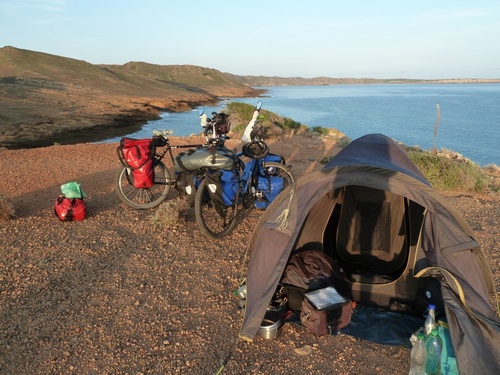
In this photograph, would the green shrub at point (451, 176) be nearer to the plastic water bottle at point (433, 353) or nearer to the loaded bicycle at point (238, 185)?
the loaded bicycle at point (238, 185)

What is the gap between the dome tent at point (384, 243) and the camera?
140 inches

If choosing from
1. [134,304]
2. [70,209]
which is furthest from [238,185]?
[70,209]

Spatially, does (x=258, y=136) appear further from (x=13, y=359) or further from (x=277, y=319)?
(x=13, y=359)

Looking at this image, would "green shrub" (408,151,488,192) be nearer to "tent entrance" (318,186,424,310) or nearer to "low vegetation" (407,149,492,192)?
"low vegetation" (407,149,492,192)

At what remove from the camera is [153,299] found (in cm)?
459

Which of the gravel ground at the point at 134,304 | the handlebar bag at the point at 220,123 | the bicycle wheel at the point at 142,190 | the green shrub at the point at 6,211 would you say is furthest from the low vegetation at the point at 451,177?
the green shrub at the point at 6,211

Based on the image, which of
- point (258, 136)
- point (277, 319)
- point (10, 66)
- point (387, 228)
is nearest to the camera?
point (277, 319)

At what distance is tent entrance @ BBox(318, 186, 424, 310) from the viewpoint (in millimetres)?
4727

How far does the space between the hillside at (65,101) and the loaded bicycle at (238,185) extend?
1566 centimetres

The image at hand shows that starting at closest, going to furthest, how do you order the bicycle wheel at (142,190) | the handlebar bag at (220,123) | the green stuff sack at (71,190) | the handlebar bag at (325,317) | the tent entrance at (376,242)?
the handlebar bag at (325,317) < the tent entrance at (376,242) < the green stuff sack at (71,190) < the bicycle wheel at (142,190) < the handlebar bag at (220,123)

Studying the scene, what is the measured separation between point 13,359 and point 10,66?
5931cm

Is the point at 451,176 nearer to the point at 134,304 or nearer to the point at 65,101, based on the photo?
the point at 134,304

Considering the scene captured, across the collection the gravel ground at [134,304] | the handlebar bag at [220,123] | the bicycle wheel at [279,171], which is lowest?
the gravel ground at [134,304]

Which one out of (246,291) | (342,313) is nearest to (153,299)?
(246,291)
